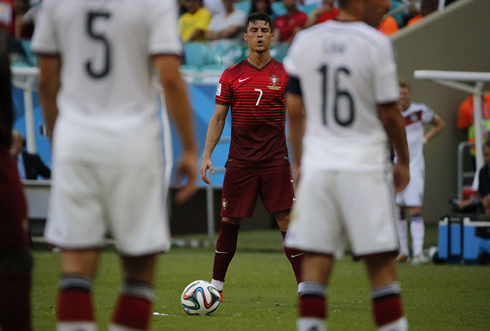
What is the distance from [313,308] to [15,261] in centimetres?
156

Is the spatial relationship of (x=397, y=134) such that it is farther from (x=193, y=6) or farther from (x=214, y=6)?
(x=214, y=6)

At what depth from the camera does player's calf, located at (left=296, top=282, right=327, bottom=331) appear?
4.09 metres

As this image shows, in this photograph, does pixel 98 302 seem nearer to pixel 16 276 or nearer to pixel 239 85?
pixel 239 85

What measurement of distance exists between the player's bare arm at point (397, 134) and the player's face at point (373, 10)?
48 cm

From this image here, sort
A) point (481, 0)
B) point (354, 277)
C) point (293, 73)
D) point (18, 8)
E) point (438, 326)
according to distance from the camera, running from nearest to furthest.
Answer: point (293, 73)
point (438, 326)
point (354, 277)
point (481, 0)
point (18, 8)

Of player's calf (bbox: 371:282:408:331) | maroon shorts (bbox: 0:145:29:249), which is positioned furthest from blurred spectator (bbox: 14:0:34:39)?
player's calf (bbox: 371:282:408:331)

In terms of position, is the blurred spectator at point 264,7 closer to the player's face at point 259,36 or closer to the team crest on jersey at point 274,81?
the player's face at point 259,36

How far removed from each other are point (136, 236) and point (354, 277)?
671 centimetres

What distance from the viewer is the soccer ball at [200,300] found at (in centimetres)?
668

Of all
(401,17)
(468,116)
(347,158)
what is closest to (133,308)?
(347,158)

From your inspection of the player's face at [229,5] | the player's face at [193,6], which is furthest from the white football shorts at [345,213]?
the player's face at [193,6]

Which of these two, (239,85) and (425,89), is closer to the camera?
(239,85)

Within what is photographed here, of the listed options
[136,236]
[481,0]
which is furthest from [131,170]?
[481,0]

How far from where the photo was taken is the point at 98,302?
7.46 meters
